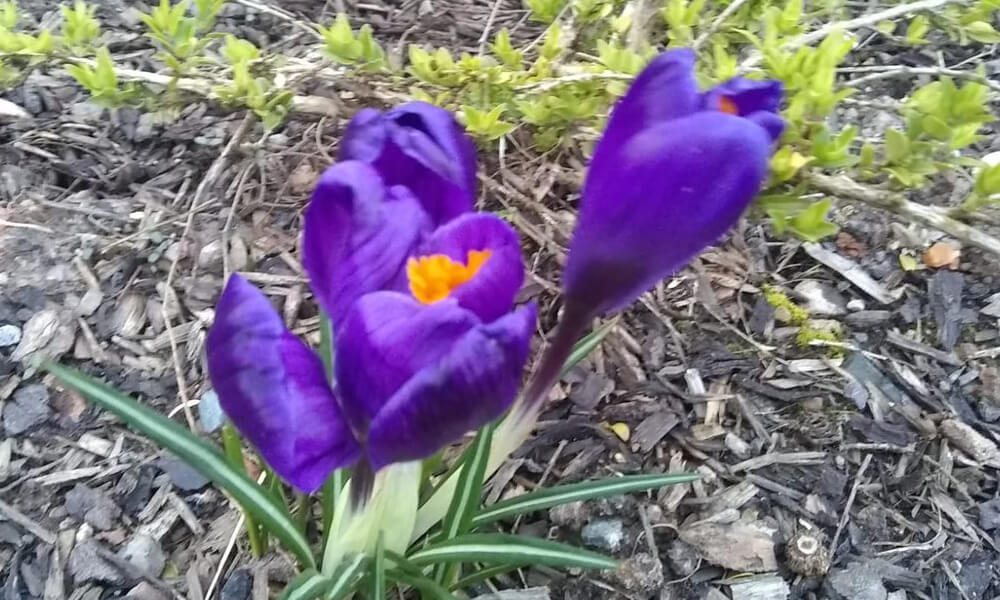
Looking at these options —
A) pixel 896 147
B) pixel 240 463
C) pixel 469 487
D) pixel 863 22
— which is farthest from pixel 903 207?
pixel 240 463

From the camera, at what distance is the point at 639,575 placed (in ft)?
3.89

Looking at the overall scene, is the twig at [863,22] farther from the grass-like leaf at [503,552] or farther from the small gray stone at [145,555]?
the small gray stone at [145,555]

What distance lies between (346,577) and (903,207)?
80cm

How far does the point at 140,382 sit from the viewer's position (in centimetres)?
138

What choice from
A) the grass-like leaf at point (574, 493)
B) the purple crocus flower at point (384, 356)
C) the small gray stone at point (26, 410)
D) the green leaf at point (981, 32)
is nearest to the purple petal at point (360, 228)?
the purple crocus flower at point (384, 356)

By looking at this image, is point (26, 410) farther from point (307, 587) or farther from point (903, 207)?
point (903, 207)

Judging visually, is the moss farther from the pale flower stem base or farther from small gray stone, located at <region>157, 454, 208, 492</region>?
small gray stone, located at <region>157, 454, 208, 492</region>

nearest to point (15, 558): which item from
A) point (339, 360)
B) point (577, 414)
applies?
point (339, 360)

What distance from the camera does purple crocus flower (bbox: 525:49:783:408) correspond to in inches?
30.1

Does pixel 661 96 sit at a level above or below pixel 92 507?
above

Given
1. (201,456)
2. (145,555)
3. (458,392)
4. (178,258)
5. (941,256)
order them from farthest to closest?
(941,256) → (178,258) → (145,555) → (201,456) → (458,392)

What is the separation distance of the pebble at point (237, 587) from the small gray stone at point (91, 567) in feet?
0.45

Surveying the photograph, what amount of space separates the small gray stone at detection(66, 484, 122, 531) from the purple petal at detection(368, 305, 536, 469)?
606mm

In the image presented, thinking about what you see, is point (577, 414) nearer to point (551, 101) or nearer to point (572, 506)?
point (572, 506)
